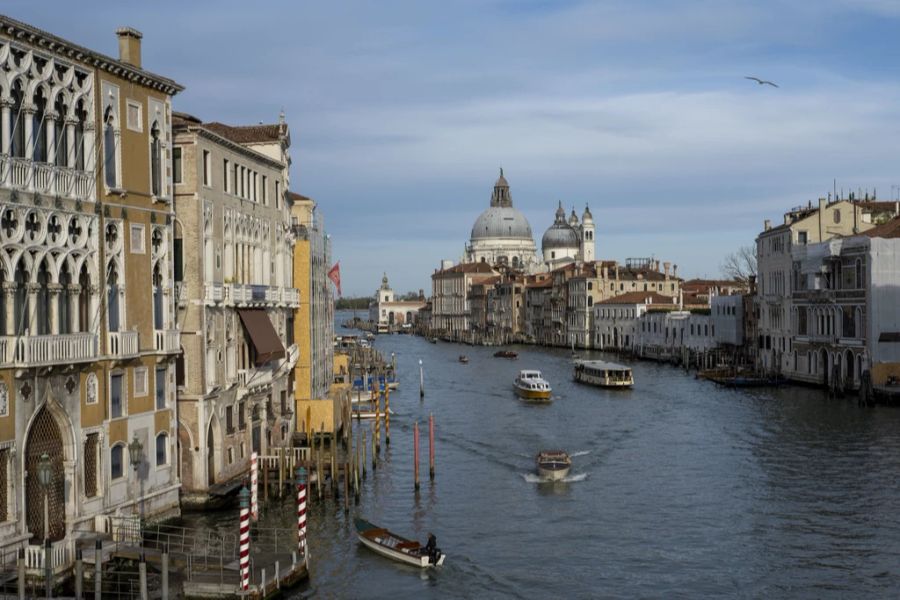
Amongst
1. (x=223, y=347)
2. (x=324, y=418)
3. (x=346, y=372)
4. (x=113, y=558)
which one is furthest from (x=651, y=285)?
(x=113, y=558)

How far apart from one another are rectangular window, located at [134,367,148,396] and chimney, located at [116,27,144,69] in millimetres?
4637

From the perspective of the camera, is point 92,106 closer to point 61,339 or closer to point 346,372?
point 61,339

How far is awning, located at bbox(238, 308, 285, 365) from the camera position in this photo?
72.9 feet

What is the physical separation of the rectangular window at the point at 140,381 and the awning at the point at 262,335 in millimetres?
4520

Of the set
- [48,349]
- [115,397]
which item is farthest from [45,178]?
[115,397]

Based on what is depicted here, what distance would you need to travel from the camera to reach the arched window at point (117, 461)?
655 inches

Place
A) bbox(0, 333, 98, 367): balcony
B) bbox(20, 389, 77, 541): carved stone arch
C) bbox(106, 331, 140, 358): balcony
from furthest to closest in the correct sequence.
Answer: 1. bbox(106, 331, 140, 358): balcony
2. bbox(20, 389, 77, 541): carved stone arch
3. bbox(0, 333, 98, 367): balcony

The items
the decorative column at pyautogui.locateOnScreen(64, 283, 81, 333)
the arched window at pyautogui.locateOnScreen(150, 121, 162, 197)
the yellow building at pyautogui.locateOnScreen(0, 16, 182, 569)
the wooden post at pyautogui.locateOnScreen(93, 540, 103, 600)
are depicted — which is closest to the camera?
the wooden post at pyautogui.locateOnScreen(93, 540, 103, 600)

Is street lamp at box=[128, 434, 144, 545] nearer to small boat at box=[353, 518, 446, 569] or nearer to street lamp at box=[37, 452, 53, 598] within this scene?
street lamp at box=[37, 452, 53, 598]

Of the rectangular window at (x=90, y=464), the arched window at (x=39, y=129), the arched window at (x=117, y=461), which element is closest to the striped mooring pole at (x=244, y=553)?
the rectangular window at (x=90, y=464)

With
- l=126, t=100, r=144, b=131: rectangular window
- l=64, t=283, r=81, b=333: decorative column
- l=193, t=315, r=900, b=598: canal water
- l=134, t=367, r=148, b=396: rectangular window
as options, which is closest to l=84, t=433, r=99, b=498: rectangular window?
l=134, t=367, r=148, b=396: rectangular window

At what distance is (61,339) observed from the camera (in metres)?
15.2

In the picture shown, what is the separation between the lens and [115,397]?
55.4 feet

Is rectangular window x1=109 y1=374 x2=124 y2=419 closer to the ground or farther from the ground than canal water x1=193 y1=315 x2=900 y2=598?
farther from the ground
